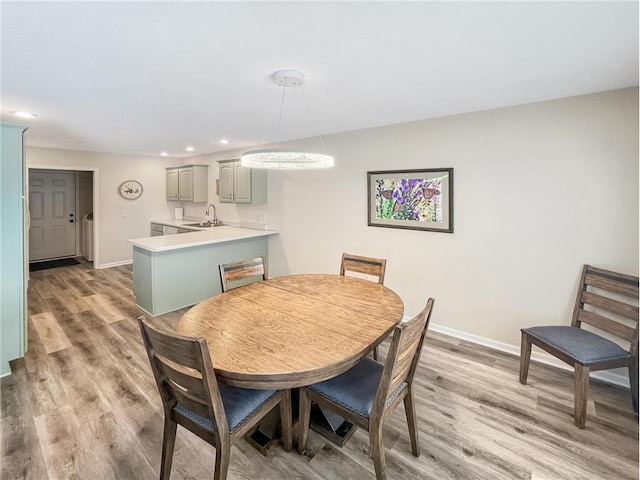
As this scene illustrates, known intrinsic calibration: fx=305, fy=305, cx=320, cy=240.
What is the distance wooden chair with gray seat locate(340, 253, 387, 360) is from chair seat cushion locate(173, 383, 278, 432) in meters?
1.35

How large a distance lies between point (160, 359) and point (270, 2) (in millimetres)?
Answer: 1607

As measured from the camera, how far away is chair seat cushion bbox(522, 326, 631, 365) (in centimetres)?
193

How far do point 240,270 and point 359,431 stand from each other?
4.67 feet

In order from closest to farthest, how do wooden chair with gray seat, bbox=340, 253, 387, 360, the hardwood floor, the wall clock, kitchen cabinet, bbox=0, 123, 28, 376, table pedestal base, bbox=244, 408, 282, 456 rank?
the hardwood floor
table pedestal base, bbox=244, 408, 282, 456
kitchen cabinet, bbox=0, 123, 28, 376
wooden chair with gray seat, bbox=340, 253, 387, 360
the wall clock

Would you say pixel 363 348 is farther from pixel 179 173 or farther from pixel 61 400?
pixel 179 173

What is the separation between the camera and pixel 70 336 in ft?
10.1

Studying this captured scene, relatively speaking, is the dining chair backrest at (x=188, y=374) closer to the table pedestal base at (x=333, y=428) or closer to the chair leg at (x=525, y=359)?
the table pedestal base at (x=333, y=428)

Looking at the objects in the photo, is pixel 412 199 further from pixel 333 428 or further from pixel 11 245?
pixel 11 245

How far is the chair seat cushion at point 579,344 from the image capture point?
193 cm

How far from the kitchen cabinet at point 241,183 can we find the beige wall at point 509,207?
137 centimetres

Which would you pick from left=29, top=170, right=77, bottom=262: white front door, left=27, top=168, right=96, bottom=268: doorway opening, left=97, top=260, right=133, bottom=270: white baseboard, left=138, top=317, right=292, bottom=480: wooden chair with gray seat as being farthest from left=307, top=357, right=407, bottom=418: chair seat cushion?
left=29, top=170, right=77, bottom=262: white front door

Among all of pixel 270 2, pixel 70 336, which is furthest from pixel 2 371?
pixel 270 2

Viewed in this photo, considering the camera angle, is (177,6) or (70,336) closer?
(177,6)

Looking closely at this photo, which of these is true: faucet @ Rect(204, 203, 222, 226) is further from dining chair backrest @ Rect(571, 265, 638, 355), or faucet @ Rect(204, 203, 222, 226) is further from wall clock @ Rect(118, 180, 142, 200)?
dining chair backrest @ Rect(571, 265, 638, 355)
